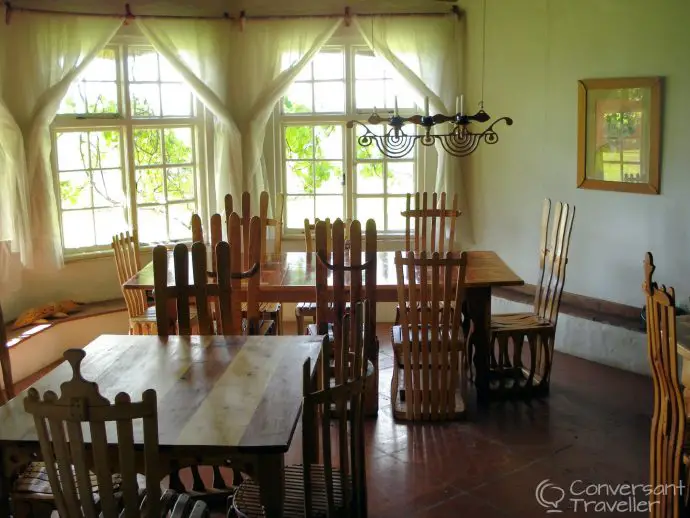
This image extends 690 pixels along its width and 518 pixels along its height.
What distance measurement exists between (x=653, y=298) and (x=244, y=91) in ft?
13.9

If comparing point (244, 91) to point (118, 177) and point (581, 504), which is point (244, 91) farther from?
point (581, 504)

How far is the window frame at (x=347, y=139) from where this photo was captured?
20.4ft

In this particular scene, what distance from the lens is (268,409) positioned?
235 centimetres

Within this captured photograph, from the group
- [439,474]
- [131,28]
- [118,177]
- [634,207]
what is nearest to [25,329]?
[118,177]

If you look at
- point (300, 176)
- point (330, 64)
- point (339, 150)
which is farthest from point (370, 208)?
point (330, 64)

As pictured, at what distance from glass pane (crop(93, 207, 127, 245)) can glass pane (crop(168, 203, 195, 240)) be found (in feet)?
1.28

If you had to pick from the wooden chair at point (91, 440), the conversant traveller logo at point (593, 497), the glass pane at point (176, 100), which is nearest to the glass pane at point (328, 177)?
the glass pane at point (176, 100)

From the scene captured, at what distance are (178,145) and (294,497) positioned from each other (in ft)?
14.2

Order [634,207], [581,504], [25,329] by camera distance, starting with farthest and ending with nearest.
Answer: [25,329] → [634,207] → [581,504]

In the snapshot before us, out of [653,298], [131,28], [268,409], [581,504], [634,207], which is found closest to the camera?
[268,409]

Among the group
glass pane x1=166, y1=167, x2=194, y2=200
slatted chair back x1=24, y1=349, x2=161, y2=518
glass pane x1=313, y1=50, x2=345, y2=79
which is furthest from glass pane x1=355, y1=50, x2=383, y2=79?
slatted chair back x1=24, y1=349, x2=161, y2=518

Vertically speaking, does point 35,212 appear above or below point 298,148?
below

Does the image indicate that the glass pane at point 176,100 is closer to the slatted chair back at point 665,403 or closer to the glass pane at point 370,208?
the glass pane at point 370,208

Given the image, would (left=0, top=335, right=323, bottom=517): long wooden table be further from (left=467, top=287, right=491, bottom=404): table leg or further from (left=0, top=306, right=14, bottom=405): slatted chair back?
(left=467, top=287, right=491, bottom=404): table leg
